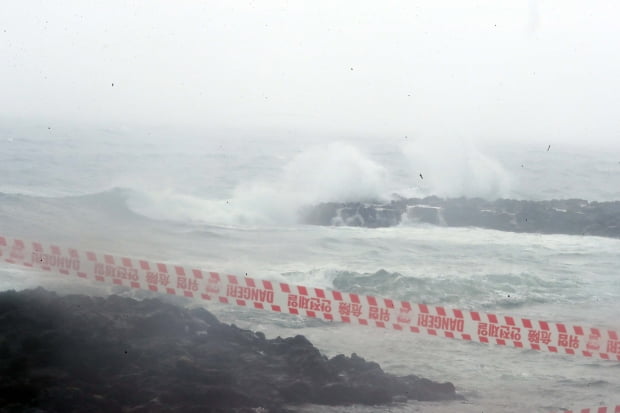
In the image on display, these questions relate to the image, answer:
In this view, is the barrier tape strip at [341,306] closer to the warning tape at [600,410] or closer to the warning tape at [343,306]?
the warning tape at [343,306]

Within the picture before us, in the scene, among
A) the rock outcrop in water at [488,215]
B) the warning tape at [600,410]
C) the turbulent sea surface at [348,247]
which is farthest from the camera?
the rock outcrop in water at [488,215]

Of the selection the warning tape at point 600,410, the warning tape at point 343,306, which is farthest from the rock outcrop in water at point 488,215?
the warning tape at point 600,410

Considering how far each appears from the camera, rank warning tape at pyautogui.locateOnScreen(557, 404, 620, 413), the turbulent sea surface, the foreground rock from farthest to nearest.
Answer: the turbulent sea surface < warning tape at pyautogui.locateOnScreen(557, 404, 620, 413) < the foreground rock

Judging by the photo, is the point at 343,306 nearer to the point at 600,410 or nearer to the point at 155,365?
the point at 155,365

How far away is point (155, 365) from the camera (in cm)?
859

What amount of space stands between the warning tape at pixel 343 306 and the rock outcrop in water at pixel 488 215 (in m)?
13.0

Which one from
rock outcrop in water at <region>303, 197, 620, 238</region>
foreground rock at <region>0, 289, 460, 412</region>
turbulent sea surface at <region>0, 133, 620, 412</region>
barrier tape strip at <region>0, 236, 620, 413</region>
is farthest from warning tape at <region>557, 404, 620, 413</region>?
rock outcrop in water at <region>303, 197, 620, 238</region>

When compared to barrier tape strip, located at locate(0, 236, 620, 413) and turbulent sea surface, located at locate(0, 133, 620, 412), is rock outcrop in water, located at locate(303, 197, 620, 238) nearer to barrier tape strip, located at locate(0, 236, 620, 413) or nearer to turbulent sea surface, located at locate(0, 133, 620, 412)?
turbulent sea surface, located at locate(0, 133, 620, 412)

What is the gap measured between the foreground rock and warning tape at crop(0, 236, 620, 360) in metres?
1.07

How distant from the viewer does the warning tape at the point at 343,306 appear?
33.9 ft

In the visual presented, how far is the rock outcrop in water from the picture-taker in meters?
24.7

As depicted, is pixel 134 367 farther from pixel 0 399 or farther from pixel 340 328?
pixel 340 328

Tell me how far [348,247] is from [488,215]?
29.0ft

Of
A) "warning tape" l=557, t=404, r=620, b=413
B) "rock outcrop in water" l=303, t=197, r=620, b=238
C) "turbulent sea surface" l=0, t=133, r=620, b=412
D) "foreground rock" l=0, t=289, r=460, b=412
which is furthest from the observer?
"rock outcrop in water" l=303, t=197, r=620, b=238
